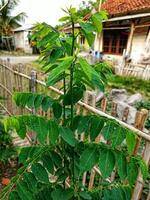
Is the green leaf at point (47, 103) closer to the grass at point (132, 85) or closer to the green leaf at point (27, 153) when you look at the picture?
the green leaf at point (27, 153)

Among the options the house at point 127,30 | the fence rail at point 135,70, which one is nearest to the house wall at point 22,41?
the house at point 127,30

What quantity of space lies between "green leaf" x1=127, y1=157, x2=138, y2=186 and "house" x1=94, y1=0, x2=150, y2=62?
34.8 ft

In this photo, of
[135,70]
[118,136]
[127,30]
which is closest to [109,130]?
[118,136]

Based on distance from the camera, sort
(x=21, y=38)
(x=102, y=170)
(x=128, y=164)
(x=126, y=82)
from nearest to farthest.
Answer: (x=102, y=170)
(x=128, y=164)
(x=126, y=82)
(x=21, y=38)

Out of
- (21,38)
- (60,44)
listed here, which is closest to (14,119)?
(60,44)

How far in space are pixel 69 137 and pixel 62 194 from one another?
37cm

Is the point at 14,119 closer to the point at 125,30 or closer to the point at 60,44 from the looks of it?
the point at 60,44

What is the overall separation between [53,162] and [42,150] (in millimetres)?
96

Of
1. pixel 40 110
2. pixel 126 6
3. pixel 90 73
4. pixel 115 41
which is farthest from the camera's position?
pixel 115 41

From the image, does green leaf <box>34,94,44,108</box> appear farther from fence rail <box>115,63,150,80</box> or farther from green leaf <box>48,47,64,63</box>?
fence rail <box>115,63,150,80</box>

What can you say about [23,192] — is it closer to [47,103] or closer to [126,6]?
[47,103]

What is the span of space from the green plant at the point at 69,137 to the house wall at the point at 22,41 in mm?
29598

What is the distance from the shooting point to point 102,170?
3.63 feet

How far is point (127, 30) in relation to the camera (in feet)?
45.6
